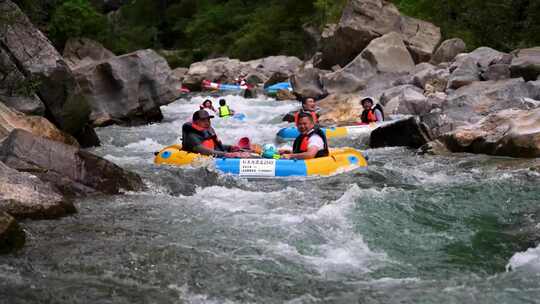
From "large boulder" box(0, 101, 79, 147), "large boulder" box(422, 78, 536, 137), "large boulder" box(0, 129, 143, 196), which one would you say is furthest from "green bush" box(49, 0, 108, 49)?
"large boulder" box(0, 129, 143, 196)

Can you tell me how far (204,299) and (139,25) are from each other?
150 ft

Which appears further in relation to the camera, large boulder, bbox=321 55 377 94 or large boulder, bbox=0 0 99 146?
large boulder, bbox=321 55 377 94

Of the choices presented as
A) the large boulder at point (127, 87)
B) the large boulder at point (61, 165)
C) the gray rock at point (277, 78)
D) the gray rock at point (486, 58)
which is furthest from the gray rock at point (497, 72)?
the gray rock at point (277, 78)

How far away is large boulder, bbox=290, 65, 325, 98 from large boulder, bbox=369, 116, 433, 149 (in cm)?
746

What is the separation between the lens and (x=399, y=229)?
6.35 metres

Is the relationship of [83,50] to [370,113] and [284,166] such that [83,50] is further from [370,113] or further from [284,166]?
[284,166]

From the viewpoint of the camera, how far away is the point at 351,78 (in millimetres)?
18688

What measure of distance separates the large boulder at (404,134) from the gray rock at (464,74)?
148 inches

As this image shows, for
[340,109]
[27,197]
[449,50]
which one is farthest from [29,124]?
[449,50]

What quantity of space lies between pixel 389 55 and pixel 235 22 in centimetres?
2430

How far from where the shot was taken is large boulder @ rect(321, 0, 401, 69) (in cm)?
2148

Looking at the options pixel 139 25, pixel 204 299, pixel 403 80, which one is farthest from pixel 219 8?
pixel 204 299

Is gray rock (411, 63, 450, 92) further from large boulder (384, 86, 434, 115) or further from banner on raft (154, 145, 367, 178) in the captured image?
banner on raft (154, 145, 367, 178)

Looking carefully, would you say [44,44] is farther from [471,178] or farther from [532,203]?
[532,203]
